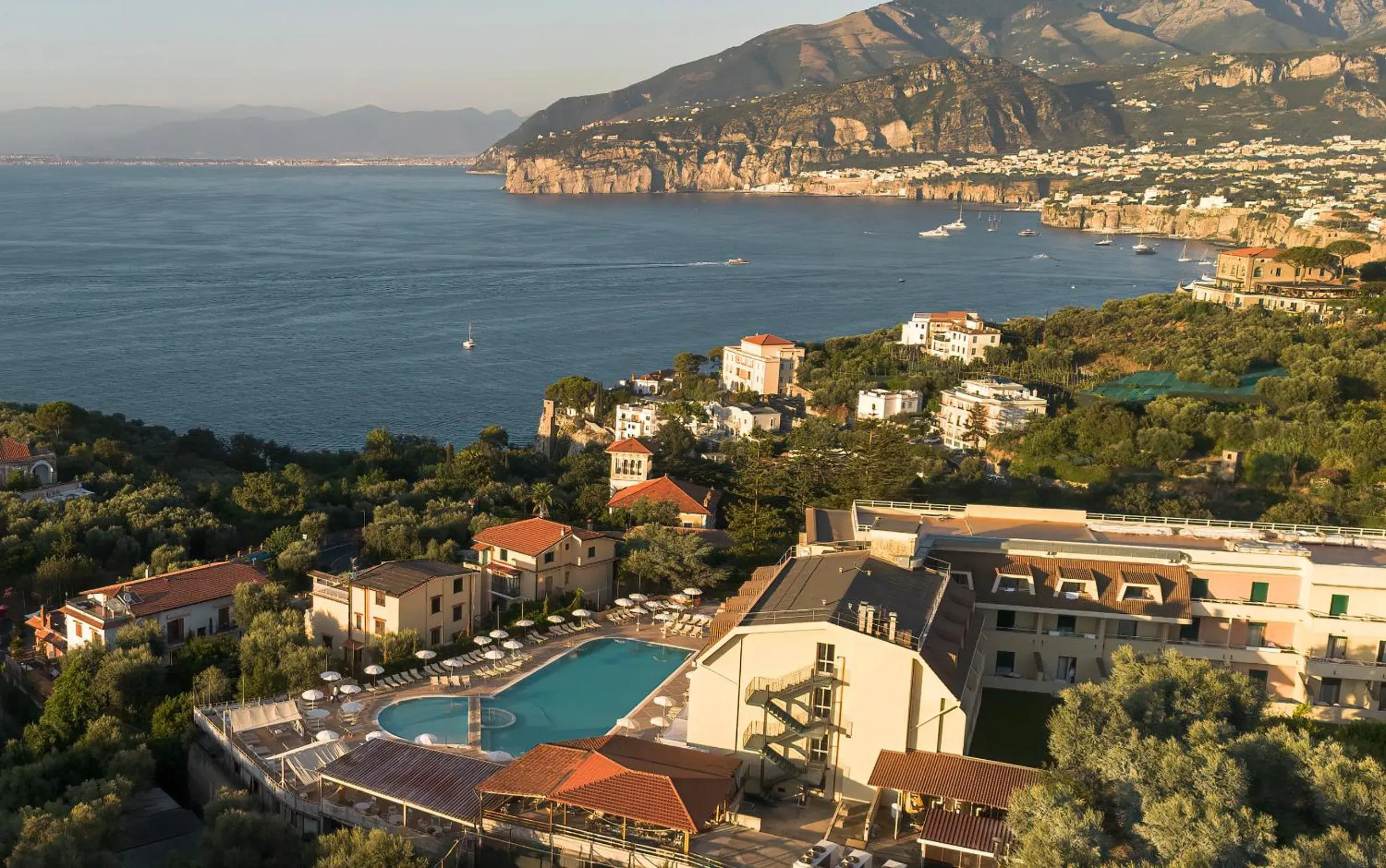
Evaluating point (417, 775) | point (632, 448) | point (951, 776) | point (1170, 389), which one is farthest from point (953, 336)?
point (417, 775)

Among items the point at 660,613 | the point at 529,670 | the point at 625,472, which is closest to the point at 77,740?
the point at 529,670

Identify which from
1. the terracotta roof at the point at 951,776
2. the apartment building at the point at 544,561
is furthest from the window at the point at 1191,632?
the apartment building at the point at 544,561

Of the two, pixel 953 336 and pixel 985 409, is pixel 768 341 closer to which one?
pixel 953 336

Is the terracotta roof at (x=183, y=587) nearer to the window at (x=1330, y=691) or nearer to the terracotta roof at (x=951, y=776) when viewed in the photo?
the terracotta roof at (x=951, y=776)

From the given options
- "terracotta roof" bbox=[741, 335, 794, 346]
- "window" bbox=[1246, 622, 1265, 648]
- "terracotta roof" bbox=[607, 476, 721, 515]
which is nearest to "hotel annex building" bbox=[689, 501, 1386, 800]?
"window" bbox=[1246, 622, 1265, 648]

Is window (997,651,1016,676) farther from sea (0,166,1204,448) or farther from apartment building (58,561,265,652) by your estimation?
sea (0,166,1204,448)

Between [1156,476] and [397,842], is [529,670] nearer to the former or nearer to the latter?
[397,842]
